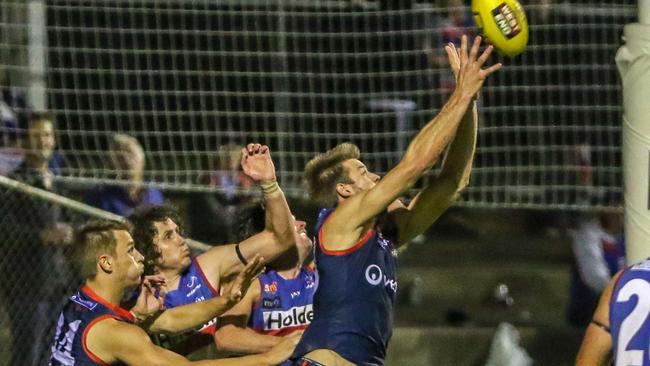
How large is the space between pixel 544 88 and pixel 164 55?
2.53 m

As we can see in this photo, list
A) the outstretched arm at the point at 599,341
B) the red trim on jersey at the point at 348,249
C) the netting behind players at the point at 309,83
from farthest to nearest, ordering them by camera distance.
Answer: the netting behind players at the point at 309,83 → the red trim on jersey at the point at 348,249 → the outstretched arm at the point at 599,341

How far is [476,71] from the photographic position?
5.52m

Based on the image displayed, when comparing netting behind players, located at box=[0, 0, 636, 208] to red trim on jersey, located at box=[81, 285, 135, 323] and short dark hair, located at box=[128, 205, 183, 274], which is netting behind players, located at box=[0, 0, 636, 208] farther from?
red trim on jersey, located at box=[81, 285, 135, 323]

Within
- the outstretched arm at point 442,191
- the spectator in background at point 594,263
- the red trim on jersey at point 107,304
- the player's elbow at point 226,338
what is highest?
the outstretched arm at point 442,191

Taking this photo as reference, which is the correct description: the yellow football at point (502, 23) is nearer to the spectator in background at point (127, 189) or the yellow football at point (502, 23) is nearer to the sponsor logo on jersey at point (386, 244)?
the sponsor logo on jersey at point (386, 244)

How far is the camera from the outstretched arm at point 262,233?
6.29m

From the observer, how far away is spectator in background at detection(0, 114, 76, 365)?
8.84 metres

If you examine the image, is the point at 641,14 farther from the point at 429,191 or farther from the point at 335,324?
Answer: the point at 335,324

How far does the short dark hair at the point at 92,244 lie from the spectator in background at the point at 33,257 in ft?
8.62

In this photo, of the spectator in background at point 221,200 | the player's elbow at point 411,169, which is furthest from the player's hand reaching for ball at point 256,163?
the spectator in background at point 221,200

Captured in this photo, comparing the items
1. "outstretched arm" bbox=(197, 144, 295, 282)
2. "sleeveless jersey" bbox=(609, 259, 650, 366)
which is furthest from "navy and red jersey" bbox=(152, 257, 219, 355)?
"sleeveless jersey" bbox=(609, 259, 650, 366)

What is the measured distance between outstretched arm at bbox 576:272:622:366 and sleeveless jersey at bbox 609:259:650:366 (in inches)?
4.6

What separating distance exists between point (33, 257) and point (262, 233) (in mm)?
2624

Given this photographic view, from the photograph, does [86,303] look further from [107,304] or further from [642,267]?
[642,267]
